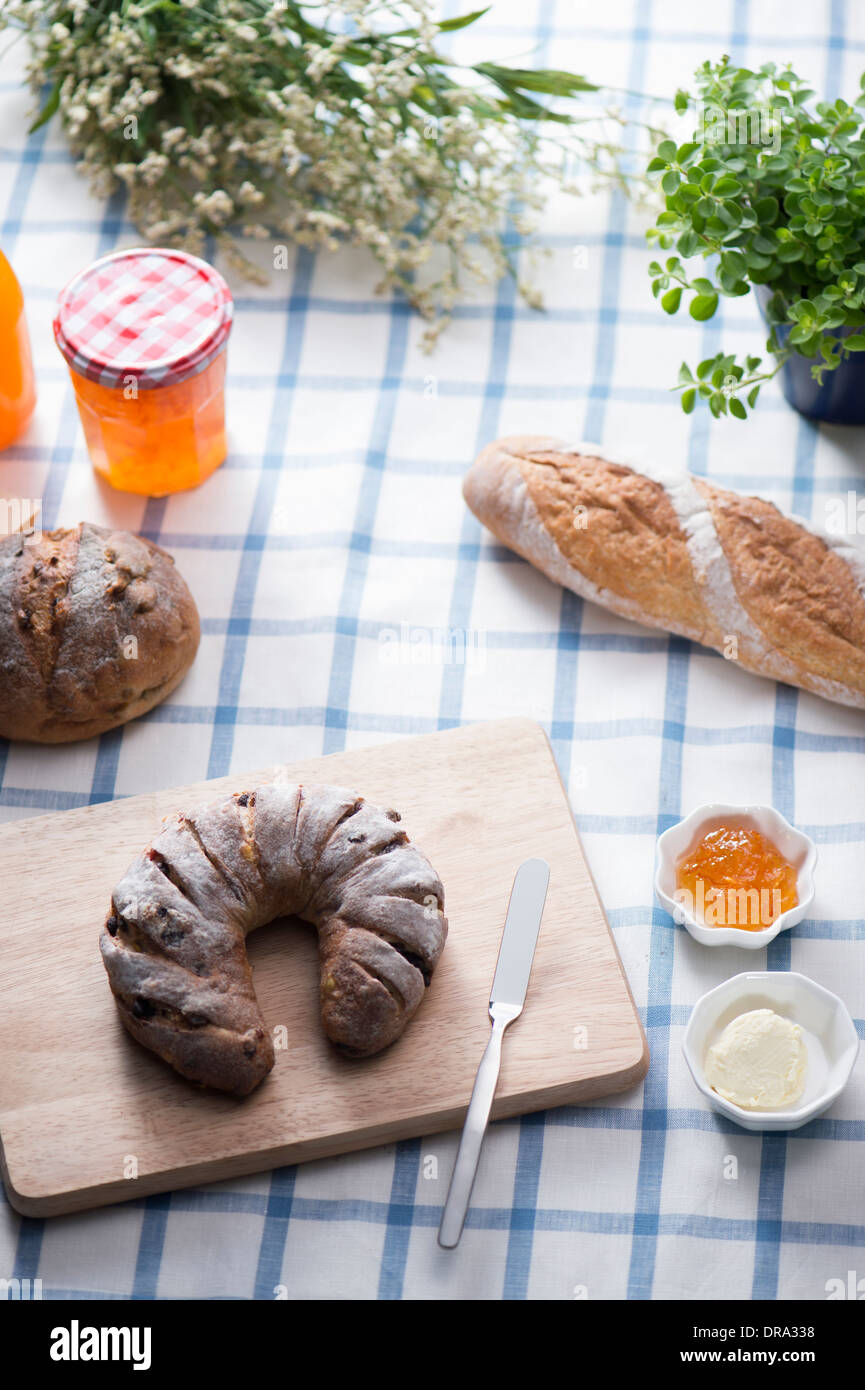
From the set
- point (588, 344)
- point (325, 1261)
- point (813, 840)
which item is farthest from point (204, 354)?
point (325, 1261)

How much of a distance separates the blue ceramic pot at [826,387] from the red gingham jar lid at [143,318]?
1.14 m

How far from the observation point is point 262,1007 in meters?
2.19

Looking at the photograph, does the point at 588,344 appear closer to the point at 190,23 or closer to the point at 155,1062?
the point at 190,23

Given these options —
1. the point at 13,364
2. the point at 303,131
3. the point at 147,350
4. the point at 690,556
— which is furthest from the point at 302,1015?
the point at 303,131

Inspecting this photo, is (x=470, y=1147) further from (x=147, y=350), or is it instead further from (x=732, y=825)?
(x=147, y=350)

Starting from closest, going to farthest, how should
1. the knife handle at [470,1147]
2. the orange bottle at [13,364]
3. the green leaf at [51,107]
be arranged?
the knife handle at [470,1147], the orange bottle at [13,364], the green leaf at [51,107]

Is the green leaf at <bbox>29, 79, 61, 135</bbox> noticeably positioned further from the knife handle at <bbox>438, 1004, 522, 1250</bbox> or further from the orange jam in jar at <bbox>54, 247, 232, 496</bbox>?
the knife handle at <bbox>438, 1004, 522, 1250</bbox>

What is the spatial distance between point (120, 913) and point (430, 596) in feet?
3.24

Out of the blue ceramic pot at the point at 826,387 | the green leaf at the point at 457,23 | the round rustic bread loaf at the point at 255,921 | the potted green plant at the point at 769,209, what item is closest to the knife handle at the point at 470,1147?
the round rustic bread loaf at the point at 255,921

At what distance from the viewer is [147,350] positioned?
2512 mm

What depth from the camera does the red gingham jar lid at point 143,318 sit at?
2.49 metres

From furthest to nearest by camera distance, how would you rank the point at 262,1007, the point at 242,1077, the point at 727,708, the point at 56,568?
1. the point at 727,708
2. the point at 56,568
3. the point at 262,1007
4. the point at 242,1077

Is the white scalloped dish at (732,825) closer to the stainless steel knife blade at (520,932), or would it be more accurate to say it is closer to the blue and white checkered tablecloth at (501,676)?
the blue and white checkered tablecloth at (501,676)

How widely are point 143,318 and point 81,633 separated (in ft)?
2.15
